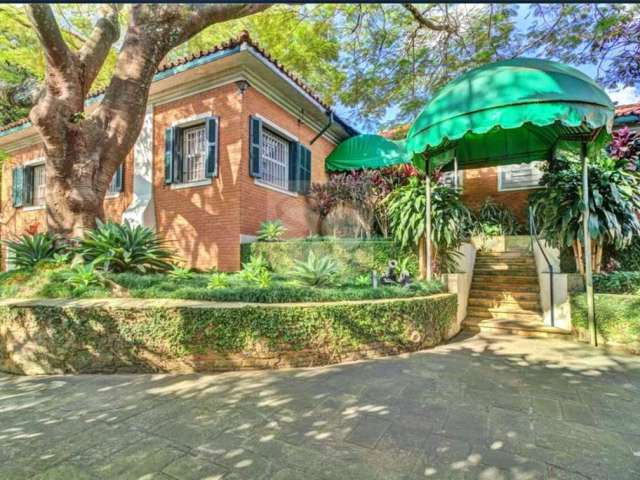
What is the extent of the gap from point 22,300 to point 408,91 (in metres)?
11.3

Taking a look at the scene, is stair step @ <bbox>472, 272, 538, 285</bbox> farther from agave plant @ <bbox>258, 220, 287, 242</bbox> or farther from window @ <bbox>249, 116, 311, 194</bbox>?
window @ <bbox>249, 116, 311, 194</bbox>

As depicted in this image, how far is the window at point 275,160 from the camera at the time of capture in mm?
8969

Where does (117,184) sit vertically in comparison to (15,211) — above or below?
above

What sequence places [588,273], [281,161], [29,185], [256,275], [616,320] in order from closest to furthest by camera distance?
[616,320] → [588,273] → [256,275] → [281,161] → [29,185]

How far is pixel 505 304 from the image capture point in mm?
6480

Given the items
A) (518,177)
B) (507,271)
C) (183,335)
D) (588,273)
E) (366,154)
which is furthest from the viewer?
(518,177)

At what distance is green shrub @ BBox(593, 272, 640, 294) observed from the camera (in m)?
5.15

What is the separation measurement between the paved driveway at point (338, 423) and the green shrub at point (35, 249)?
2956 millimetres

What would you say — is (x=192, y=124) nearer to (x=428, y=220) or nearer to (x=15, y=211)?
(x=428, y=220)

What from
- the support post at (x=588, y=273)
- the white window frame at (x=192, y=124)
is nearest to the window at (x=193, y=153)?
the white window frame at (x=192, y=124)

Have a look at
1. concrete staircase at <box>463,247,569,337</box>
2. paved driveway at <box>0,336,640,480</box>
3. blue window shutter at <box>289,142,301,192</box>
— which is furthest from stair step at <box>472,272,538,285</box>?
blue window shutter at <box>289,142,301,192</box>

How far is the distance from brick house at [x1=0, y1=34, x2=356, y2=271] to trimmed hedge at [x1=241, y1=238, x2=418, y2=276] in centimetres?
74

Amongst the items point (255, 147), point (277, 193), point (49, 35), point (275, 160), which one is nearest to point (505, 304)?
point (277, 193)

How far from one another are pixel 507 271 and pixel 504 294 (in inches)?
36.8
